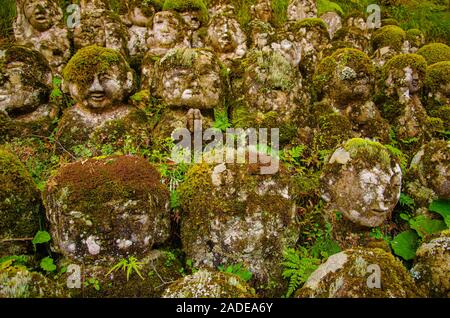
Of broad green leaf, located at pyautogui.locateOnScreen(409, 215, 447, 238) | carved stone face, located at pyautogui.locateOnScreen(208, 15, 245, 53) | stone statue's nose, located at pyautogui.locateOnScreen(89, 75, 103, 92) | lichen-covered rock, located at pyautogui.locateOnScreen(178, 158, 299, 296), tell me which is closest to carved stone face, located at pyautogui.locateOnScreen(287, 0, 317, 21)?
carved stone face, located at pyautogui.locateOnScreen(208, 15, 245, 53)

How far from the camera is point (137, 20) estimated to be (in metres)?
8.07

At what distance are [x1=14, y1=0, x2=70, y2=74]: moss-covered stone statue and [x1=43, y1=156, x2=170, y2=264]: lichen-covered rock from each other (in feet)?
14.9

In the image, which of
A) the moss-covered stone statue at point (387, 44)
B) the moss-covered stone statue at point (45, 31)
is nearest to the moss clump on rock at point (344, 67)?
the moss-covered stone statue at point (387, 44)

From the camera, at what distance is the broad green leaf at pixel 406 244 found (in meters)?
3.66

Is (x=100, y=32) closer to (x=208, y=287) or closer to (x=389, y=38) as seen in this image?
(x=208, y=287)

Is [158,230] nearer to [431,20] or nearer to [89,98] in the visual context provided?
[89,98]

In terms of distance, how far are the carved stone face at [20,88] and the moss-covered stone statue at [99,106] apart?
0.48 metres

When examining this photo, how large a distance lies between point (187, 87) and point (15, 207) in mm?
2735

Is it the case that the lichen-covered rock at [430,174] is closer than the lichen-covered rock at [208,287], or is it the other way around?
the lichen-covered rock at [208,287]

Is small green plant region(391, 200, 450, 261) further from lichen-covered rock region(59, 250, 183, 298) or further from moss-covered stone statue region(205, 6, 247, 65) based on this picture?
moss-covered stone statue region(205, 6, 247, 65)

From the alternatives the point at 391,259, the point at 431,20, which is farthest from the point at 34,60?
the point at 431,20

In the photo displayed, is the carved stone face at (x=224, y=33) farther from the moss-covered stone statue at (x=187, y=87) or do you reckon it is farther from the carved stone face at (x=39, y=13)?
the carved stone face at (x=39, y=13)
